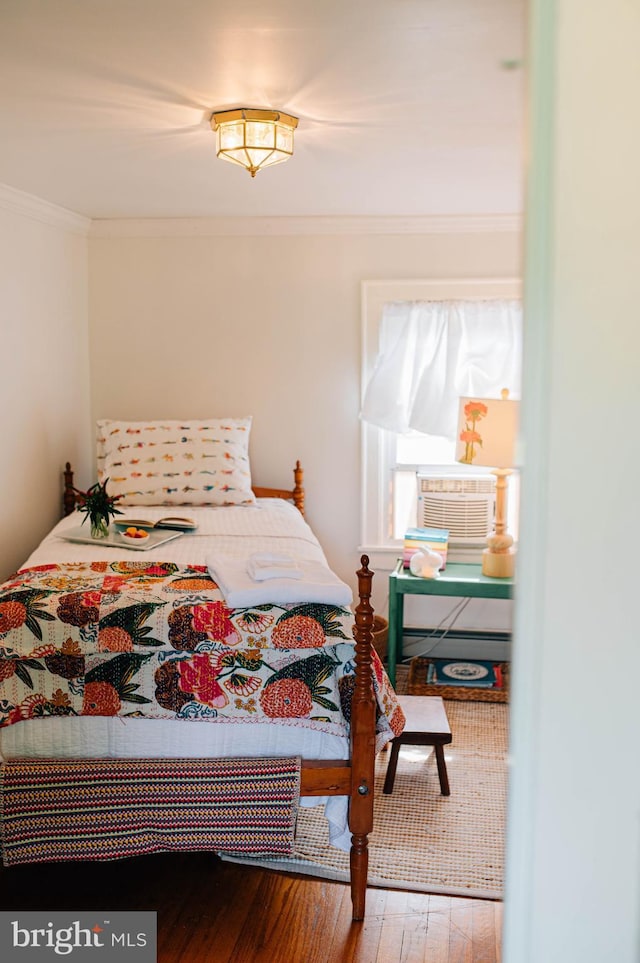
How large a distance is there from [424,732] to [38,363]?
8.10 ft

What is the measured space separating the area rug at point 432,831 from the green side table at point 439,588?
61cm

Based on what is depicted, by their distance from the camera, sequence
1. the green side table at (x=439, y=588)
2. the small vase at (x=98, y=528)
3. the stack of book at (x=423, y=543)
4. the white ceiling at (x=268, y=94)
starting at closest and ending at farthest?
the white ceiling at (x=268, y=94) < the small vase at (x=98, y=528) < the green side table at (x=439, y=588) < the stack of book at (x=423, y=543)

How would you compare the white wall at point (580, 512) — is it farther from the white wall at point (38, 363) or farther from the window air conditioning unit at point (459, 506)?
the window air conditioning unit at point (459, 506)

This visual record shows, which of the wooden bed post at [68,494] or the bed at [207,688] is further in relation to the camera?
the wooden bed post at [68,494]

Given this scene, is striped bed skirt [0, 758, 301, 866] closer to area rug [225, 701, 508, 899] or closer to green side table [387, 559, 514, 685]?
area rug [225, 701, 508, 899]

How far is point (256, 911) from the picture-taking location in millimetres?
2490

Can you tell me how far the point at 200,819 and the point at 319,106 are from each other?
2061mm

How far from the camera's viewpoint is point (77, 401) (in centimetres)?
463

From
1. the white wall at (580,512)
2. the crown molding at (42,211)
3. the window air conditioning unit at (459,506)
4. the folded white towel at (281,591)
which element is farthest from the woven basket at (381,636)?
the white wall at (580,512)

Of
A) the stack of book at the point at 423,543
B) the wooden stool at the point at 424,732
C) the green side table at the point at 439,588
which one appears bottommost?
the wooden stool at the point at 424,732

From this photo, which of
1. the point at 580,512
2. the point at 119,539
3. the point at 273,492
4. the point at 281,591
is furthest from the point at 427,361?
the point at 580,512

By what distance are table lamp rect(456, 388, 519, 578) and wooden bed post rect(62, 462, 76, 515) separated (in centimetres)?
195

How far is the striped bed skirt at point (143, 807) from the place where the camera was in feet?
7.78

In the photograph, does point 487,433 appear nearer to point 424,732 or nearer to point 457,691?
point 457,691
